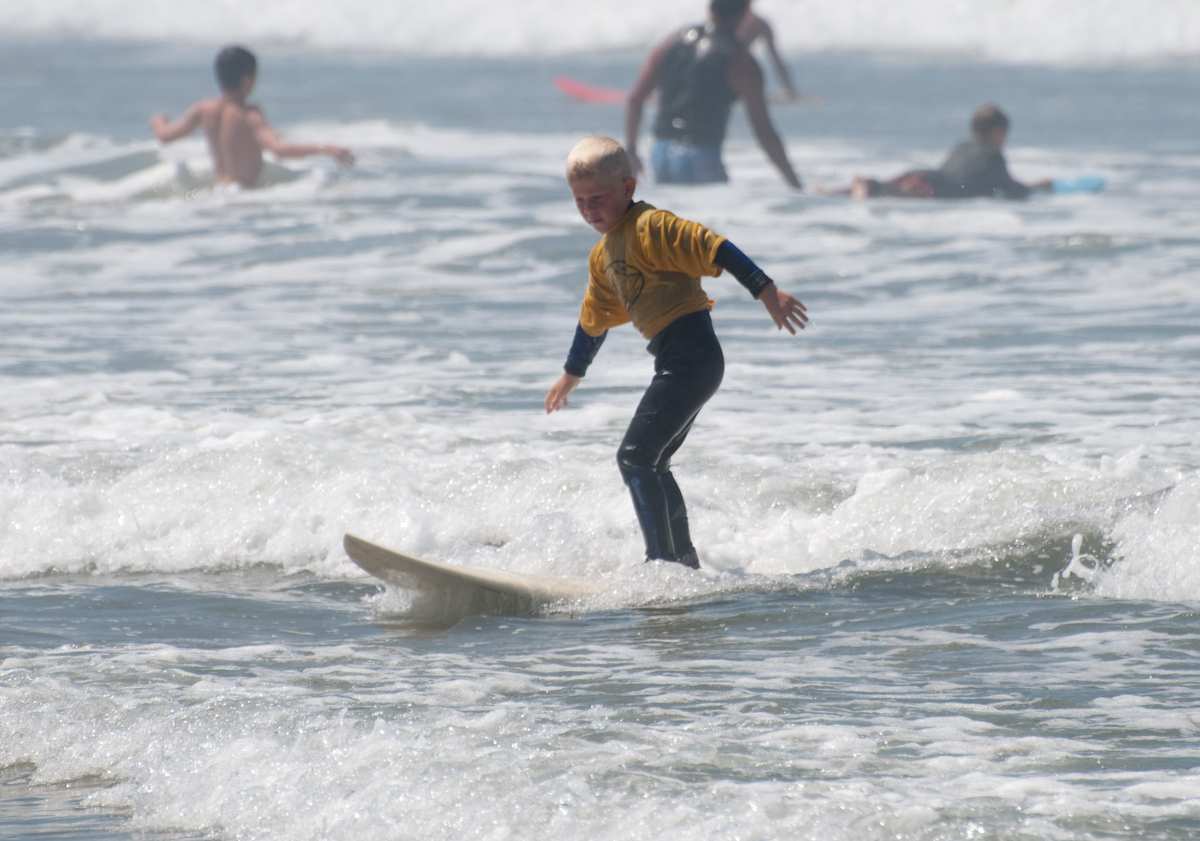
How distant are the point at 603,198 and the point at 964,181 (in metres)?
10.8

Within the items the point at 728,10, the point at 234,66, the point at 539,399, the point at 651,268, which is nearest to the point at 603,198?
the point at 651,268

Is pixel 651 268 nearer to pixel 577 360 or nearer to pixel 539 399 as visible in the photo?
pixel 577 360

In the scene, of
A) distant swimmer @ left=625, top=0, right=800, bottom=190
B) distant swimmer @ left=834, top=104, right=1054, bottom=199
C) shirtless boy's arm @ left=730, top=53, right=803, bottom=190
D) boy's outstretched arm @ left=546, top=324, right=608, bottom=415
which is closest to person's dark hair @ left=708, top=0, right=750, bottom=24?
distant swimmer @ left=625, top=0, right=800, bottom=190

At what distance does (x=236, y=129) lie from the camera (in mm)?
16062

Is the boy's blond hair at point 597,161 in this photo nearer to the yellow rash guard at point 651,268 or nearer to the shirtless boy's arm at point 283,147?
the yellow rash guard at point 651,268

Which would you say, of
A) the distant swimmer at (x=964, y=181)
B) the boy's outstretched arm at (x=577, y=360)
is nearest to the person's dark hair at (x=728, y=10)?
the distant swimmer at (x=964, y=181)

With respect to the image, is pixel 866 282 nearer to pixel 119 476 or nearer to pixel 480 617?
pixel 119 476

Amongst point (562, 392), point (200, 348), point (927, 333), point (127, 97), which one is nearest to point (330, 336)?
point (200, 348)

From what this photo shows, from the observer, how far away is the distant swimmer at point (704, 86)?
14445 mm

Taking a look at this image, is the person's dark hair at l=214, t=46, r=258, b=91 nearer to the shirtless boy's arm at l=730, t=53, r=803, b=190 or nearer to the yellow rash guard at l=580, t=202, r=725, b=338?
the shirtless boy's arm at l=730, t=53, r=803, b=190

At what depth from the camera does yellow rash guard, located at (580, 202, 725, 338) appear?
5691 mm

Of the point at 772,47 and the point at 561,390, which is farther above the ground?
the point at 772,47

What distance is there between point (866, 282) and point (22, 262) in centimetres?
569

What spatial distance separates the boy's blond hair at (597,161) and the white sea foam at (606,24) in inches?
1132
